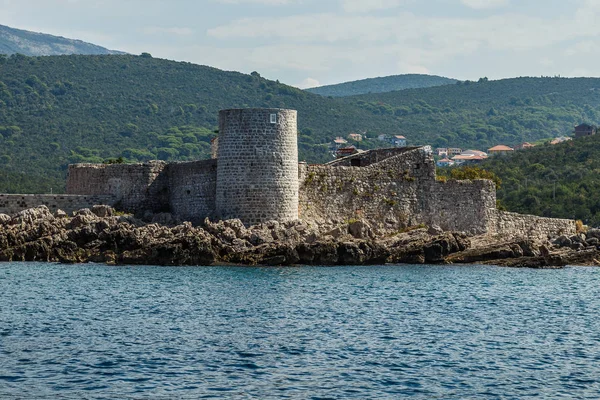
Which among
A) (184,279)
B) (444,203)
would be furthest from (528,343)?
(444,203)

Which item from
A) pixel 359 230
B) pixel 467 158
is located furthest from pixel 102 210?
pixel 467 158

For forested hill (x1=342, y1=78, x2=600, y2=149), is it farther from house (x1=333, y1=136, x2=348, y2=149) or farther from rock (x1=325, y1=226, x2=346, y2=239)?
rock (x1=325, y1=226, x2=346, y2=239)

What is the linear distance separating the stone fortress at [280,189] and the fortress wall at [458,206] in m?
0.04

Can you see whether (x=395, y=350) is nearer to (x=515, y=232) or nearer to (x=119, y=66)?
(x=515, y=232)

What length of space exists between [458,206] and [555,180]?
23.8 meters

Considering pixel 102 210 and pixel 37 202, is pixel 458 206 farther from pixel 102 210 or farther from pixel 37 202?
pixel 37 202

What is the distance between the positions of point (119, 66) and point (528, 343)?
9834cm

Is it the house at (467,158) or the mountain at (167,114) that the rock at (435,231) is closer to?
the mountain at (167,114)

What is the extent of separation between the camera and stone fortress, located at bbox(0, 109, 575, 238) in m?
36.4

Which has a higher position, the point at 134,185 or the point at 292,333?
the point at 134,185

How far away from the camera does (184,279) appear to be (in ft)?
102

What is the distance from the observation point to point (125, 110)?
104 m

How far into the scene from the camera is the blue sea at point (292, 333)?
18594mm

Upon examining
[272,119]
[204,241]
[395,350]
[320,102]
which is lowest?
[395,350]
